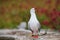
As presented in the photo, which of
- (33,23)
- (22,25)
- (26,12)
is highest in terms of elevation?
(26,12)

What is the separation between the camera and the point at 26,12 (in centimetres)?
332

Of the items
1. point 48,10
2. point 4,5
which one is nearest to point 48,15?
point 48,10

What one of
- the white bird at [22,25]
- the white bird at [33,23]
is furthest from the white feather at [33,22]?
the white bird at [22,25]

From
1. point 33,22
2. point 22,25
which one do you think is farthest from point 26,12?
point 33,22

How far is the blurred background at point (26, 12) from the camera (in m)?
3.30

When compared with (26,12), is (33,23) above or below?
below

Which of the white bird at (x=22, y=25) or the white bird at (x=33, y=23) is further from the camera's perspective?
the white bird at (x=22, y=25)

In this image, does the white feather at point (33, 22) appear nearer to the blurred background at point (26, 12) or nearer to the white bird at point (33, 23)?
the white bird at point (33, 23)

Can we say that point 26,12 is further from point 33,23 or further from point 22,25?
point 33,23

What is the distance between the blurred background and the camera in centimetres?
330

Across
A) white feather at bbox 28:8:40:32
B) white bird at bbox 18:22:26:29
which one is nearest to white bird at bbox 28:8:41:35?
white feather at bbox 28:8:40:32

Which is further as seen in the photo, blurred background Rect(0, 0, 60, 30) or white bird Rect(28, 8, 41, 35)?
blurred background Rect(0, 0, 60, 30)

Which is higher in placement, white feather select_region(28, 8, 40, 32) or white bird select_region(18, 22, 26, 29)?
white feather select_region(28, 8, 40, 32)

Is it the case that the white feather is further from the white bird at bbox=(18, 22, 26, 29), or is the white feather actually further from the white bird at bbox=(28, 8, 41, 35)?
the white bird at bbox=(18, 22, 26, 29)
